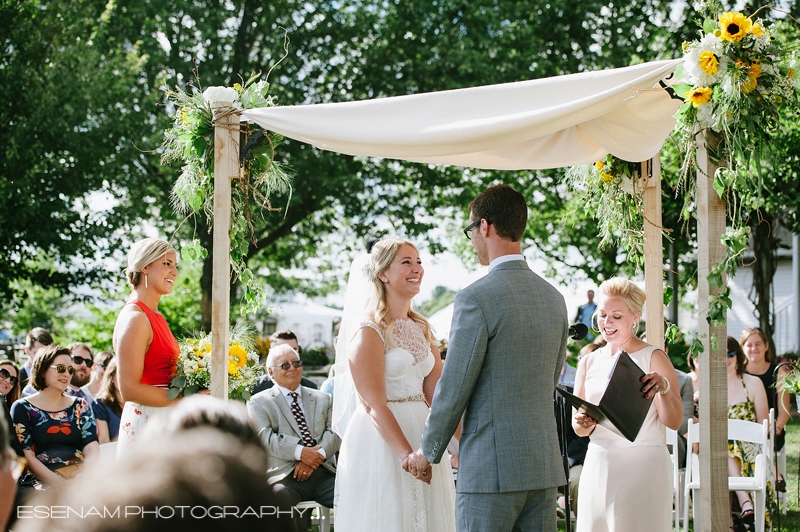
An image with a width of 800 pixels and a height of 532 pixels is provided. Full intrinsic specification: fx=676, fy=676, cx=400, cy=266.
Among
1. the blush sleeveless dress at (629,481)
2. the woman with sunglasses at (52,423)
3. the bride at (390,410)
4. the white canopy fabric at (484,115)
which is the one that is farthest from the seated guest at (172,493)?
the woman with sunglasses at (52,423)

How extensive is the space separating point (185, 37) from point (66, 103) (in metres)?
3.02

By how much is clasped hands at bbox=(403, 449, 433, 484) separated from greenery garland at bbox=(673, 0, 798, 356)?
5.01 ft

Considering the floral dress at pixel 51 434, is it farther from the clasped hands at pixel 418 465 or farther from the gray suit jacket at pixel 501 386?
the gray suit jacket at pixel 501 386

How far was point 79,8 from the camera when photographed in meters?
14.0

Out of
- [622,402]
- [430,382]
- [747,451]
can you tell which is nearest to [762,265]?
[747,451]

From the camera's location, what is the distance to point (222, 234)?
12.2 ft

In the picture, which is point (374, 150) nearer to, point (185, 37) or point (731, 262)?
point (731, 262)

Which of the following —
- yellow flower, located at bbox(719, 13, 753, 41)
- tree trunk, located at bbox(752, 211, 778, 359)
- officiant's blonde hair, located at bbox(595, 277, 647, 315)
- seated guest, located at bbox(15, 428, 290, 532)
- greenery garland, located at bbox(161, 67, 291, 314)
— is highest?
tree trunk, located at bbox(752, 211, 778, 359)

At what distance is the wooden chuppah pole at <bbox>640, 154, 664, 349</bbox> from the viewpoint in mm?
4355

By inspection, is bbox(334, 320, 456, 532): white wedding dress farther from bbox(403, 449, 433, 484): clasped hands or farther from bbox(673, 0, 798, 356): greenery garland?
bbox(673, 0, 798, 356): greenery garland

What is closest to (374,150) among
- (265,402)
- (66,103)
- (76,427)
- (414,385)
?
(414,385)

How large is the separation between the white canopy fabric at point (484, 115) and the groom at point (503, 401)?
0.80 meters

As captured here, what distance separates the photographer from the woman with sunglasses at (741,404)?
6.05 meters

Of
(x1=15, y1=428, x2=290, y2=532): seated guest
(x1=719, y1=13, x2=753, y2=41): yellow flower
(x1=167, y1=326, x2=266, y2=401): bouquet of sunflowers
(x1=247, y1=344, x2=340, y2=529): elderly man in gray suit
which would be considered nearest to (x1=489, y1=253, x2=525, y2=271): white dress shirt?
(x1=719, y1=13, x2=753, y2=41): yellow flower
